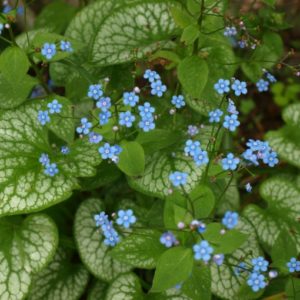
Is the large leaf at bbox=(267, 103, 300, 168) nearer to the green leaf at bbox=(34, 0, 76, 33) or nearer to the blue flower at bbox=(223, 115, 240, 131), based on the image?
the blue flower at bbox=(223, 115, 240, 131)

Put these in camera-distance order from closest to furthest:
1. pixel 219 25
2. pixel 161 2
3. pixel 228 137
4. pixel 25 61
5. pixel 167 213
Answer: pixel 167 213, pixel 25 61, pixel 219 25, pixel 161 2, pixel 228 137

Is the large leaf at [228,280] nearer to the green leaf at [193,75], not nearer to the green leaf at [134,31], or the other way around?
the green leaf at [193,75]

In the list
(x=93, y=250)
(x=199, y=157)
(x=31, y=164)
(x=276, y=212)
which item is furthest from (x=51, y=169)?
(x=276, y=212)

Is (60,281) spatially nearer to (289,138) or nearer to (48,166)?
(48,166)

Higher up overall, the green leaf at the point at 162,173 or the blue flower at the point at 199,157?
the blue flower at the point at 199,157

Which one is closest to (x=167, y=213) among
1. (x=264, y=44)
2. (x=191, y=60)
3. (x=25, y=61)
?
(x=191, y=60)

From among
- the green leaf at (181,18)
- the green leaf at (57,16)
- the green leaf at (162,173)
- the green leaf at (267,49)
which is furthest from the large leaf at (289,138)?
the green leaf at (57,16)

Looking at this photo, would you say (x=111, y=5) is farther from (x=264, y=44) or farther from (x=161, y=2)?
(x=264, y=44)

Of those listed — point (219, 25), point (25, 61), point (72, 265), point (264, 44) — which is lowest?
point (72, 265)
